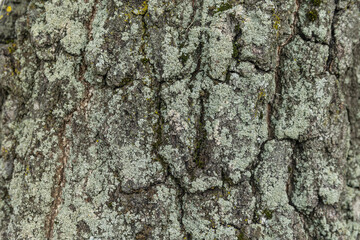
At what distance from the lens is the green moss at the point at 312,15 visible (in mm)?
1474

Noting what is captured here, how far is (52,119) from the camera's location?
4.99 feet

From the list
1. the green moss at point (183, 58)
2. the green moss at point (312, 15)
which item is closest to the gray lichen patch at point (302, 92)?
the green moss at point (312, 15)

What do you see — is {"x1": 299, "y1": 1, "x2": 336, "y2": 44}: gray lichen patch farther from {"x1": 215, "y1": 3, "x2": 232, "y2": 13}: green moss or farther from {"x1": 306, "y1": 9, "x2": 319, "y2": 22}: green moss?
{"x1": 215, "y1": 3, "x2": 232, "y2": 13}: green moss

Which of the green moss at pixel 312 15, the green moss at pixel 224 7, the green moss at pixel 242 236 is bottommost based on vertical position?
the green moss at pixel 242 236

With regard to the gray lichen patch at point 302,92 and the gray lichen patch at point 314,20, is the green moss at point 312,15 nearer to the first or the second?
the gray lichen patch at point 314,20

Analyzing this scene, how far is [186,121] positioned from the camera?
1.41 meters

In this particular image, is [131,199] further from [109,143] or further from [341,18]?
[341,18]

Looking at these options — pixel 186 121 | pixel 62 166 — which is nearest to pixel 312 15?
pixel 186 121

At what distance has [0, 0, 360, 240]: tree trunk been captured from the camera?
141 centimetres

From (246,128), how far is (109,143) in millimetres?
632

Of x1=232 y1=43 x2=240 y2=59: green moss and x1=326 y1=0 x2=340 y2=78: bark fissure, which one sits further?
x1=326 y1=0 x2=340 y2=78: bark fissure

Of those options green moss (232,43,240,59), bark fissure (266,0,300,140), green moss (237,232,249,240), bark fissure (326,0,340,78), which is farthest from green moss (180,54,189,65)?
green moss (237,232,249,240)

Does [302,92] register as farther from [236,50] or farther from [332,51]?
[236,50]

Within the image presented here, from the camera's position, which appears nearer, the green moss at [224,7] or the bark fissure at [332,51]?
the green moss at [224,7]
